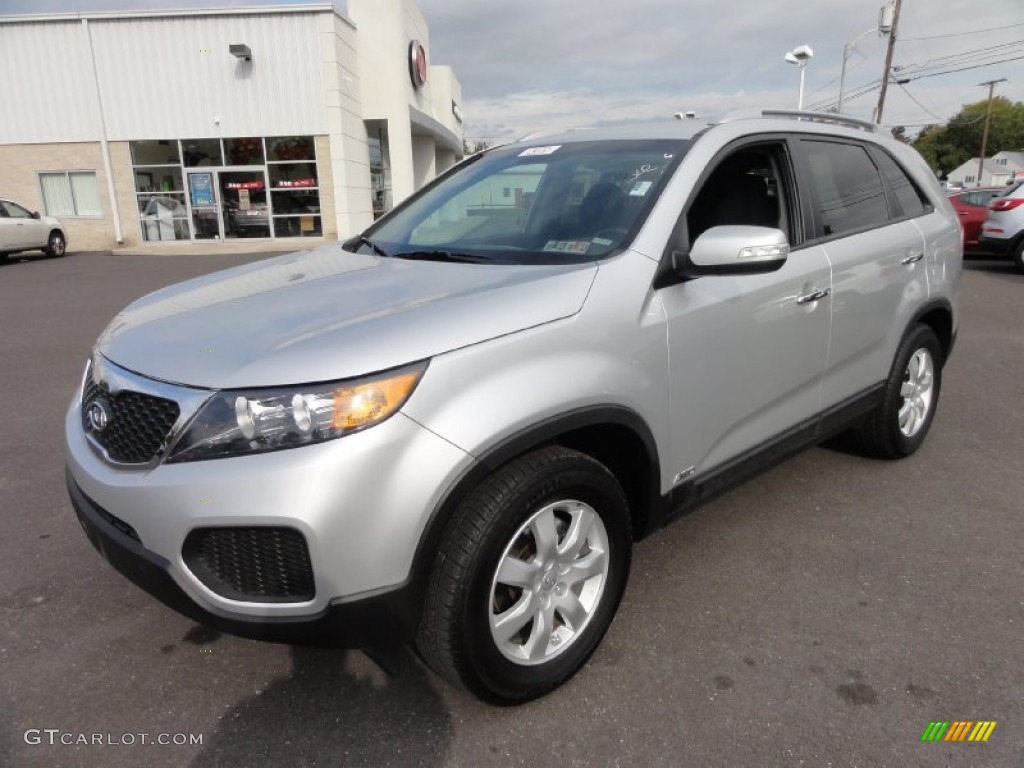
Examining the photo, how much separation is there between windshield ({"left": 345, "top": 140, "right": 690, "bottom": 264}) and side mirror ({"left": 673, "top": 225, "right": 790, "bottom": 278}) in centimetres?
25

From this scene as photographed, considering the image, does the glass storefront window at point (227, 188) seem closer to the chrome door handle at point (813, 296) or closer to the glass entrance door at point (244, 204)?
the glass entrance door at point (244, 204)

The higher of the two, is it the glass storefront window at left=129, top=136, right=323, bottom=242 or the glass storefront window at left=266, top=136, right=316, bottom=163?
the glass storefront window at left=266, top=136, right=316, bottom=163

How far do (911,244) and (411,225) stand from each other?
2.54 m

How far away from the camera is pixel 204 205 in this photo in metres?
21.9

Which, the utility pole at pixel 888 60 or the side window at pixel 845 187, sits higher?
the utility pole at pixel 888 60

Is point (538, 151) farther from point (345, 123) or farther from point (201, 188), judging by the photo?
point (201, 188)

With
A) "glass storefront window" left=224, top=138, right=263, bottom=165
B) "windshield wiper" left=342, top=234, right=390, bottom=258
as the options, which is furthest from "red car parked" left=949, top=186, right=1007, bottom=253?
"glass storefront window" left=224, top=138, right=263, bottom=165

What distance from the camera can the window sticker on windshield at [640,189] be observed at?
8.79 feet

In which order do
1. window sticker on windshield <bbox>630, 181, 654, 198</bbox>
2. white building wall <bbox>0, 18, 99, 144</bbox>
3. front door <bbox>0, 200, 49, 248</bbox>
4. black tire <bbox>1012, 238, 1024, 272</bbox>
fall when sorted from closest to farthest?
window sticker on windshield <bbox>630, 181, 654, 198</bbox>, black tire <bbox>1012, 238, 1024, 272</bbox>, front door <bbox>0, 200, 49, 248</bbox>, white building wall <bbox>0, 18, 99, 144</bbox>

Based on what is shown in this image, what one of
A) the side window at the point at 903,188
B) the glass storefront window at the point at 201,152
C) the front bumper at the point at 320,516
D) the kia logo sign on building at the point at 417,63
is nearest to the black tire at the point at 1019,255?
the side window at the point at 903,188

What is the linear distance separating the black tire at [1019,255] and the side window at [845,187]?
11.4 metres

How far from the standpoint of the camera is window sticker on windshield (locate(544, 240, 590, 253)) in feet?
8.47

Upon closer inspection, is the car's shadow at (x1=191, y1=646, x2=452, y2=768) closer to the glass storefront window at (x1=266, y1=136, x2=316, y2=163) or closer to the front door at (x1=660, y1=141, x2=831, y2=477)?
the front door at (x1=660, y1=141, x2=831, y2=477)

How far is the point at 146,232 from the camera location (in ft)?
73.2
